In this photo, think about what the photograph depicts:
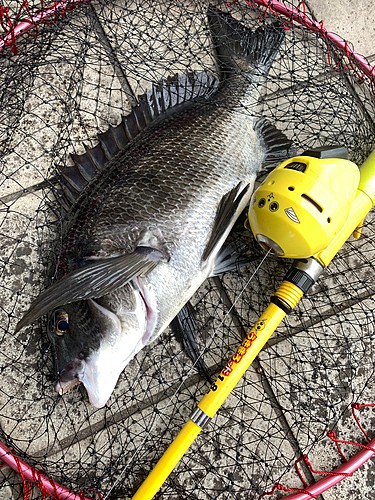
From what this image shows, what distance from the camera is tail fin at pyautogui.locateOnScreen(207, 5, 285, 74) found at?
2357mm

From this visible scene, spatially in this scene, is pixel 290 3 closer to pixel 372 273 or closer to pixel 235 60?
pixel 235 60

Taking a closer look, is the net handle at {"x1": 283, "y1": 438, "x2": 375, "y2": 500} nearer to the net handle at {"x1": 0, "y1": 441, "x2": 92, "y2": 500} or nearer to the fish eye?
the net handle at {"x1": 0, "y1": 441, "x2": 92, "y2": 500}

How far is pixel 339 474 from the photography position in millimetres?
2082

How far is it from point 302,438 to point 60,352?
140 centimetres

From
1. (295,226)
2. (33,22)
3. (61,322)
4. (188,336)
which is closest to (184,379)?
(188,336)

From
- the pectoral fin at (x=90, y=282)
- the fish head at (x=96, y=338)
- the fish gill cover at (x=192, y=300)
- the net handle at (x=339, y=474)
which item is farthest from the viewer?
the fish gill cover at (x=192, y=300)

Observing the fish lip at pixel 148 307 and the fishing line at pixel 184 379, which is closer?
the fish lip at pixel 148 307

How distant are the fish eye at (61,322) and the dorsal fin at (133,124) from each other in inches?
24.0

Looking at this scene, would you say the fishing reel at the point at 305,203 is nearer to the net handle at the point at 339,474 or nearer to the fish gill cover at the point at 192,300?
the fish gill cover at the point at 192,300

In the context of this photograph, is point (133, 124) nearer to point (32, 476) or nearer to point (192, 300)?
point (192, 300)

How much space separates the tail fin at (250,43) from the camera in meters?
2.36

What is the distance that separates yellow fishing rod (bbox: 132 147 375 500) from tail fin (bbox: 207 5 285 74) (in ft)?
2.54

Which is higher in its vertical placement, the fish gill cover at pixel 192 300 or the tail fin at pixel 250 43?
the tail fin at pixel 250 43

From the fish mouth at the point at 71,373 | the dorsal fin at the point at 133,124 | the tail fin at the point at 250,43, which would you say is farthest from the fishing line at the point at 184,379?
the tail fin at the point at 250,43
